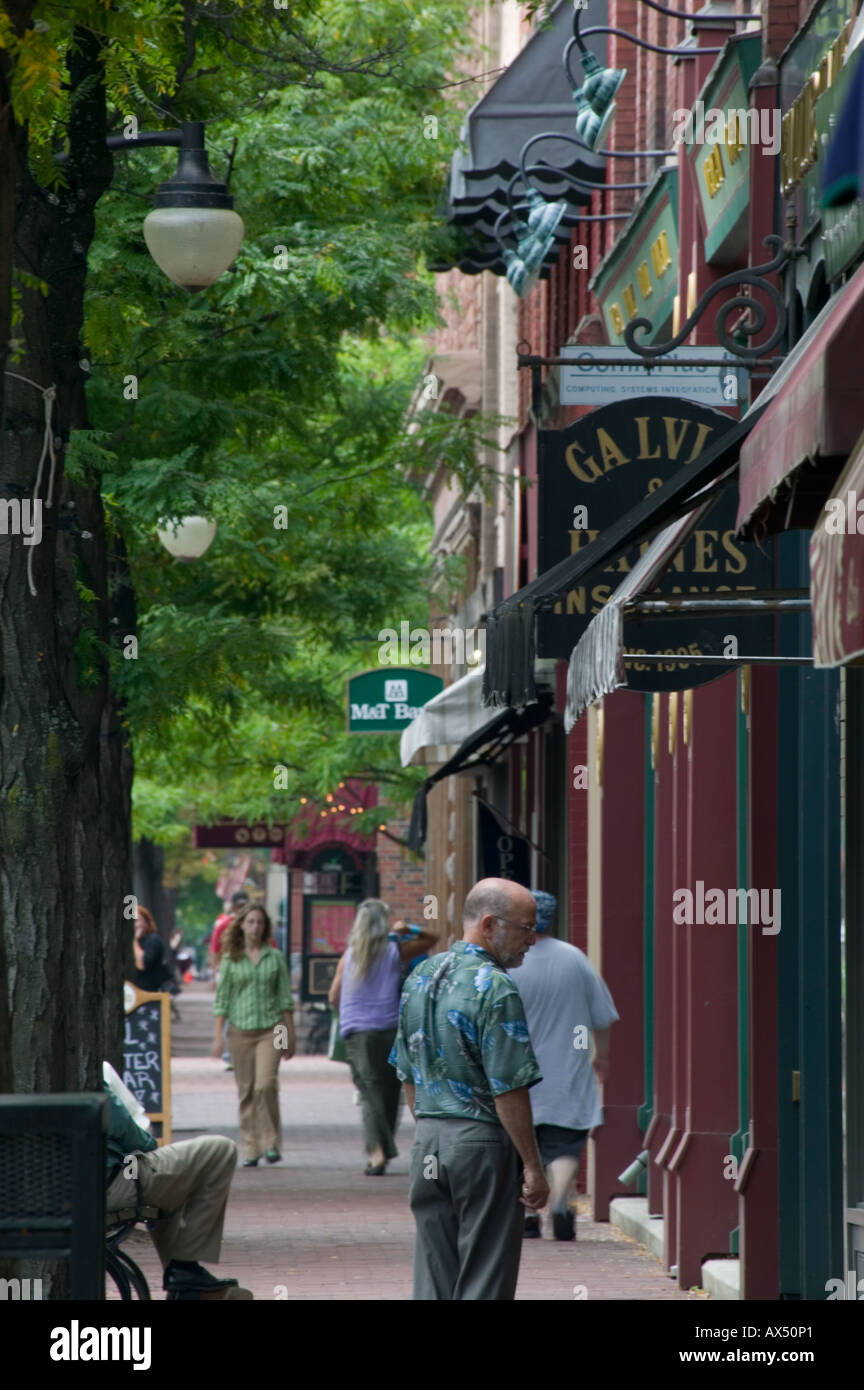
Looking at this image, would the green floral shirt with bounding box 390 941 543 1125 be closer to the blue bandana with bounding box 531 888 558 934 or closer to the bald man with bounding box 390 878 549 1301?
the bald man with bounding box 390 878 549 1301

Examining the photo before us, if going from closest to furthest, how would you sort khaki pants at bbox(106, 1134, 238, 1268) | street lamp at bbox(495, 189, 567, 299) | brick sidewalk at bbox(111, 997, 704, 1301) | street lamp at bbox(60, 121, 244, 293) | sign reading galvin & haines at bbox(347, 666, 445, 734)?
khaki pants at bbox(106, 1134, 238, 1268) < street lamp at bbox(60, 121, 244, 293) < brick sidewalk at bbox(111, 997, 704, 1301) < street lamp at bbox(495, 189, 567, 299) < sign reading galvin & haines at bbox(347, 666, 445, 734)

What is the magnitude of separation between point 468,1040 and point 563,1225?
614 cm

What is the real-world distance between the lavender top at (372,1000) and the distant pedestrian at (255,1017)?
462 mm

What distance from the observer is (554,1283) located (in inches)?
450

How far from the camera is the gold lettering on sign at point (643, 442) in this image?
33.4ft

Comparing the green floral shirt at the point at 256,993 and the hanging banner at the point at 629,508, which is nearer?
the hanging banner at the point at 629,508

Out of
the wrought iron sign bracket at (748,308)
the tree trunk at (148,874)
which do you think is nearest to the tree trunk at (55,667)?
the wrought iron sign bracket at (748,308)

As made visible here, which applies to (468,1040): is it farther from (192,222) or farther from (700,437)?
(192,222)

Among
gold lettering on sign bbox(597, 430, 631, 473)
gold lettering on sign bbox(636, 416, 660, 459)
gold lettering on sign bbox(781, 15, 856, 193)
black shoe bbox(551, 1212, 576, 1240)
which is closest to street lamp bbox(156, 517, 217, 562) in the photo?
black shoe bbox(551, 1212, 576, 1240)

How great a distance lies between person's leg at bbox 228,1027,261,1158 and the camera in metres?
18.2

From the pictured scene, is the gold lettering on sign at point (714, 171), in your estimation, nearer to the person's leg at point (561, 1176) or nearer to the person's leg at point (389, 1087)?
the person's leg at point (561, 1176)

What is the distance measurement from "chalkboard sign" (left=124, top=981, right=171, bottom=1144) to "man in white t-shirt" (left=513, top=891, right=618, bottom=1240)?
443cm

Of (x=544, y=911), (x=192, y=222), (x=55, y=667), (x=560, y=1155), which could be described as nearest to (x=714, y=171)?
(x=192, y=222)
